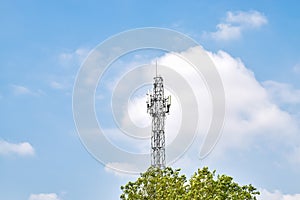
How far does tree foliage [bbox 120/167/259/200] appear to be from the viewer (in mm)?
24125

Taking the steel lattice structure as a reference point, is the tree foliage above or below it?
below

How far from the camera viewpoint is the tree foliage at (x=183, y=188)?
2412cm

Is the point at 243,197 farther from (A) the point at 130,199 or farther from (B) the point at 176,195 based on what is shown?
(A) the point at 130,199

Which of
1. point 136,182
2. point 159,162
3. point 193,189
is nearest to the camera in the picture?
point 193,189

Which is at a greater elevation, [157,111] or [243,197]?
[157,111]

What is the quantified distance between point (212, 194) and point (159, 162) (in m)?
10.2

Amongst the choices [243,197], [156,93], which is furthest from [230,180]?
[156,93]

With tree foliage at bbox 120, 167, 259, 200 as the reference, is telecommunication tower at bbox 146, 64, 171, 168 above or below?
above

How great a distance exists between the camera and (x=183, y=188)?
2511 centimetres

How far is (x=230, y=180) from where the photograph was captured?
25578 millimetres

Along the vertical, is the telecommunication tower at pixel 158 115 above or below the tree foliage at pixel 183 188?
above

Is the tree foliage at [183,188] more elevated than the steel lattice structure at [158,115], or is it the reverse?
the steel lattice structure at [158,115]

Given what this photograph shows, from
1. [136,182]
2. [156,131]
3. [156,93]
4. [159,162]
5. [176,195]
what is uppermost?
[156,93]

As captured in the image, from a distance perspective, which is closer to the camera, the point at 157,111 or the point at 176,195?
the point at 176,195
